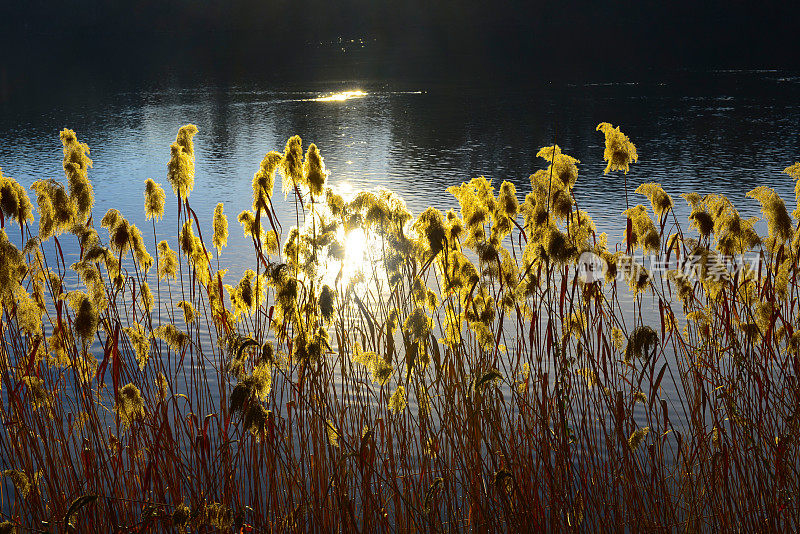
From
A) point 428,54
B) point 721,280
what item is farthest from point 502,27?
point 721,280

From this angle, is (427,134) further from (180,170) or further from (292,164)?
(180,170)

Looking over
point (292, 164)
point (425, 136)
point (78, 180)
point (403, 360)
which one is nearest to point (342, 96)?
point (425, 136)

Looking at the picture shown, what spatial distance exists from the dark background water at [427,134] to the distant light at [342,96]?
2.15ft

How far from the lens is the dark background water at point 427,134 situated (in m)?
12.5

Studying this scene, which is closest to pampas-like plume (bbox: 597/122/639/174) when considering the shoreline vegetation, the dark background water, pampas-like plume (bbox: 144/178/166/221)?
the shoreline vegetation

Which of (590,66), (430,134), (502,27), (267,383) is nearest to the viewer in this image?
(267,383)

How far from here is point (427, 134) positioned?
19062 mm

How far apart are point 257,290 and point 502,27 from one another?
69.4 metres

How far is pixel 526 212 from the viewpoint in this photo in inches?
118

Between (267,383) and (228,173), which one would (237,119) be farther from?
(267,383)

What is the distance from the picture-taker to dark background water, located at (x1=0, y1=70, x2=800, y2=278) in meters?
12.5

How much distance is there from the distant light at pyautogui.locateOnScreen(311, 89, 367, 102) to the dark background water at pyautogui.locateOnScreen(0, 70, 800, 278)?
0.66 m

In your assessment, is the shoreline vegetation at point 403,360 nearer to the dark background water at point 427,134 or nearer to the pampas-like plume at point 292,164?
the pampas-like plume at point 292,164

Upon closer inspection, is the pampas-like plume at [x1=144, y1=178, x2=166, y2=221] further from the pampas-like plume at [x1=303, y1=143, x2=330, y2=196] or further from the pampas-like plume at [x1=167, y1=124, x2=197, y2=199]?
the pampas-like plume at [x1=303, y1=143, x2=330, y2=196]
